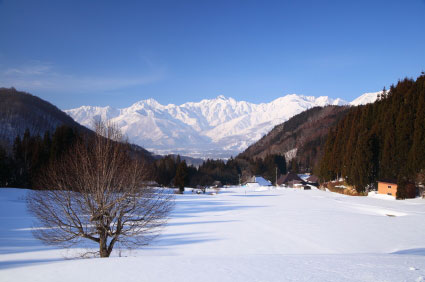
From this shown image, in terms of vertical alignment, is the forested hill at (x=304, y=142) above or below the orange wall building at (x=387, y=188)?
above

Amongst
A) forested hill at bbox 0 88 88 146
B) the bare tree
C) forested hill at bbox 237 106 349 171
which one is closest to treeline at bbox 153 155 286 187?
forested hill at bbox 237 106 349 171

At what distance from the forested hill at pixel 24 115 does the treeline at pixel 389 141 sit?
102861mm

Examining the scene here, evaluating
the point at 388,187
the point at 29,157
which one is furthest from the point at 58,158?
the point at 388,187

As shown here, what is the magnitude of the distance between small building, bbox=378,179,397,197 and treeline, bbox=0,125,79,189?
1709 inches

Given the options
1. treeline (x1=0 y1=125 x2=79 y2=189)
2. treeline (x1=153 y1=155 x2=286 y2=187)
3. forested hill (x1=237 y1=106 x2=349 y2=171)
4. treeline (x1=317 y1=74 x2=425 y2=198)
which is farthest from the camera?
forested hill (x1=237 y1=106 x2=349 y2=171)

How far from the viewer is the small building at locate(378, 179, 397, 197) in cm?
3644

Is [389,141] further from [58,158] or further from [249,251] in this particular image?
[58,158]

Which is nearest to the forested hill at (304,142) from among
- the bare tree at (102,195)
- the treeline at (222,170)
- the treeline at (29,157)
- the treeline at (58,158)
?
the treeline at (222,170)

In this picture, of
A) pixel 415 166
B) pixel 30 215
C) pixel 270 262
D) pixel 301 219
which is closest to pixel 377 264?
pixel 270 262

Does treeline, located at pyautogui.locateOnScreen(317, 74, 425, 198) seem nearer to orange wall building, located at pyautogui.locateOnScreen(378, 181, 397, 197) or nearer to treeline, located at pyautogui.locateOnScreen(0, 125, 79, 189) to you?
orange wall building, located at pyautogui.locateOnScreen(378, 181, 397, 197)

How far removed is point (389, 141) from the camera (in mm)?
38875

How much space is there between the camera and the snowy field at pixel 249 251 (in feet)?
25.3

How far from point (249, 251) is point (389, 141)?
33.3m

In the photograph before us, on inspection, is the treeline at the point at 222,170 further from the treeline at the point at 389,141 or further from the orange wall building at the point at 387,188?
the orange wall building at the point at 387,188
